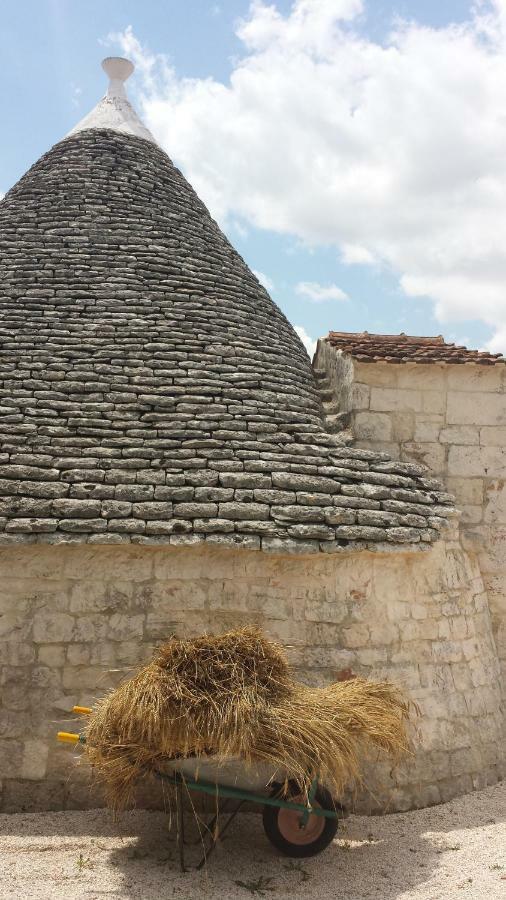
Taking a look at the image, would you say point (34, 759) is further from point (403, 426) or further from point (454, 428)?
point (454, 428)

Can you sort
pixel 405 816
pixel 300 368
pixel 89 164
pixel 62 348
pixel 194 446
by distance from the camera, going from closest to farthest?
pixel 405 816
pixel 194 446
pixel 62 348
pixel 300 368
pixel 89 164

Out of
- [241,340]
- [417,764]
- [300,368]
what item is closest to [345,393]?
[300,368]

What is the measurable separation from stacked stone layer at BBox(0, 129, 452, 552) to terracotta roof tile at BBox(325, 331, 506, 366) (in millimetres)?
669

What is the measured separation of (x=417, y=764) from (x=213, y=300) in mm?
5198

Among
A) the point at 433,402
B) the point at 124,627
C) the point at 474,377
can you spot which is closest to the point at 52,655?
the point at 124,627

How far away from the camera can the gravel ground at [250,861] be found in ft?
13.4

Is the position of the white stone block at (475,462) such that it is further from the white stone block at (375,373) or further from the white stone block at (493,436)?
the white stone block at (375,373)

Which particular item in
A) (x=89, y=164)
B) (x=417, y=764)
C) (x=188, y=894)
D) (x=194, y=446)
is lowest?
(x=188, y=894)

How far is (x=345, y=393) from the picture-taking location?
7609 millimetres

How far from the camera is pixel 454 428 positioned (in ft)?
24.2

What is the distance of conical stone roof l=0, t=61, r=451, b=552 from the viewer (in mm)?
5484

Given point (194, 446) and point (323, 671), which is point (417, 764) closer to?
point (323, 671)

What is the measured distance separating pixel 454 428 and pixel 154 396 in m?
3.26

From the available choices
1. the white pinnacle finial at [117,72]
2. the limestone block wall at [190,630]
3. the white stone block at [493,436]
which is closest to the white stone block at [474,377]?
the white stone block at [493,436]
